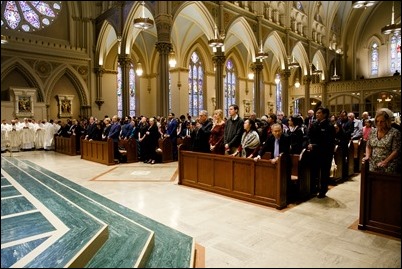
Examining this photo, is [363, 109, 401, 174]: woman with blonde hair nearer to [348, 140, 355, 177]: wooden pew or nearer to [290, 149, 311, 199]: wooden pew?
[290, 149, 311, 199]: wooden pew

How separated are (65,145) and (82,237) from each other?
10883 mm

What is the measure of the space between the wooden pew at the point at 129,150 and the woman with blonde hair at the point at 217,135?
440 cm

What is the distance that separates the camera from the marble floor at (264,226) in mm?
3041

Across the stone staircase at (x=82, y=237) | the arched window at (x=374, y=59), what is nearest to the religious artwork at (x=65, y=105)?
the stone staircase at (x=82, y=237)

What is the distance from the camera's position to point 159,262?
2.93m

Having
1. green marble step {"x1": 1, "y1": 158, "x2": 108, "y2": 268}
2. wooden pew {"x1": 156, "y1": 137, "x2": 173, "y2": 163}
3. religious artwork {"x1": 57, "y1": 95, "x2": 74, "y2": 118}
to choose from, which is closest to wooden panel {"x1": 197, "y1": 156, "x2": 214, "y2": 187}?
green marble step {"x1": 1, "y1": 158, "x2": 108, "y2": 268}

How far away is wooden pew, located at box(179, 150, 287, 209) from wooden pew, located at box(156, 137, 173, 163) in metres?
3.43

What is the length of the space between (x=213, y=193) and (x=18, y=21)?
10.6 metres

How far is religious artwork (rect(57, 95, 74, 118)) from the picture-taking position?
15988mm

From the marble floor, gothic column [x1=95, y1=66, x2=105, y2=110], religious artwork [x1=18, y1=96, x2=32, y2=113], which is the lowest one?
the marble floor

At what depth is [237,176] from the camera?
540 cm

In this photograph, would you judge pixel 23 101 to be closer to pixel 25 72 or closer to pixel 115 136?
pixel 25 72

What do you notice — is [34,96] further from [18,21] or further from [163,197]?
[163,197]

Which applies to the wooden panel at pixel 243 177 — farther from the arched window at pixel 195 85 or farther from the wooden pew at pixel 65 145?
the arched window at pixel 195 85
